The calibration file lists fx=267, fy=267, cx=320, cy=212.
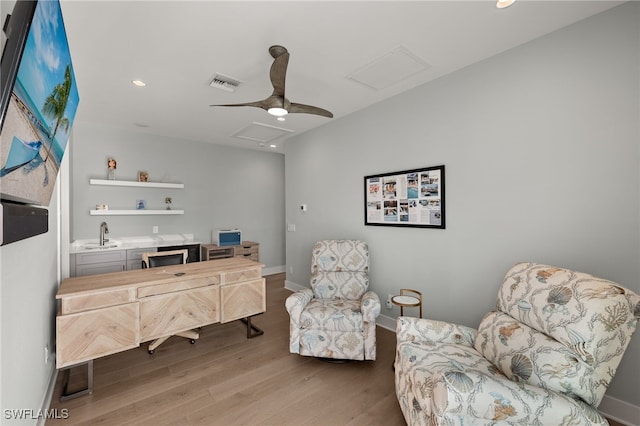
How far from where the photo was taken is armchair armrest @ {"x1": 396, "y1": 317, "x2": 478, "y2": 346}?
187 centimetres

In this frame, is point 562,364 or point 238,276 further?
point 238,276

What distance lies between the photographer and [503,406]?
116cm

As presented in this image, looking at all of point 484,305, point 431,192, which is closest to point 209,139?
→ point 431,192

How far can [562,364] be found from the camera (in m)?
1.30

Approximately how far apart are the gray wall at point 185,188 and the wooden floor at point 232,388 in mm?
2460

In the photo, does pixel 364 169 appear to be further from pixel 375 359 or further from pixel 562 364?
pixel 562 364

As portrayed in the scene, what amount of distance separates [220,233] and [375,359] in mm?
3512

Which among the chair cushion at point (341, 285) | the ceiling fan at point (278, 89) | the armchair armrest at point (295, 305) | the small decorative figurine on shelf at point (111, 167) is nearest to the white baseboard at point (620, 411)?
the chair cushion at point (341, 285)

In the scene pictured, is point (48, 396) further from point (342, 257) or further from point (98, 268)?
point (342, 257)

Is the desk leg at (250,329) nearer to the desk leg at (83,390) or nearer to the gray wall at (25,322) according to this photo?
the desk leg at (83,390)

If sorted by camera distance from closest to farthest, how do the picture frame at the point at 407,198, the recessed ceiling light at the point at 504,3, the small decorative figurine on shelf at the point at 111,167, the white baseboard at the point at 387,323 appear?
the recessed ceiling light at the point at 504,3
the picture frame at the point at 407,198
the white baseboard at the point at 387,323
the small decorative figurine on shelf at the point at 111,167

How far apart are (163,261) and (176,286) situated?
76cm

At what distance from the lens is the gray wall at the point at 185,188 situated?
4.05 m

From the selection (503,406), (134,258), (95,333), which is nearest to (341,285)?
(503,406)
